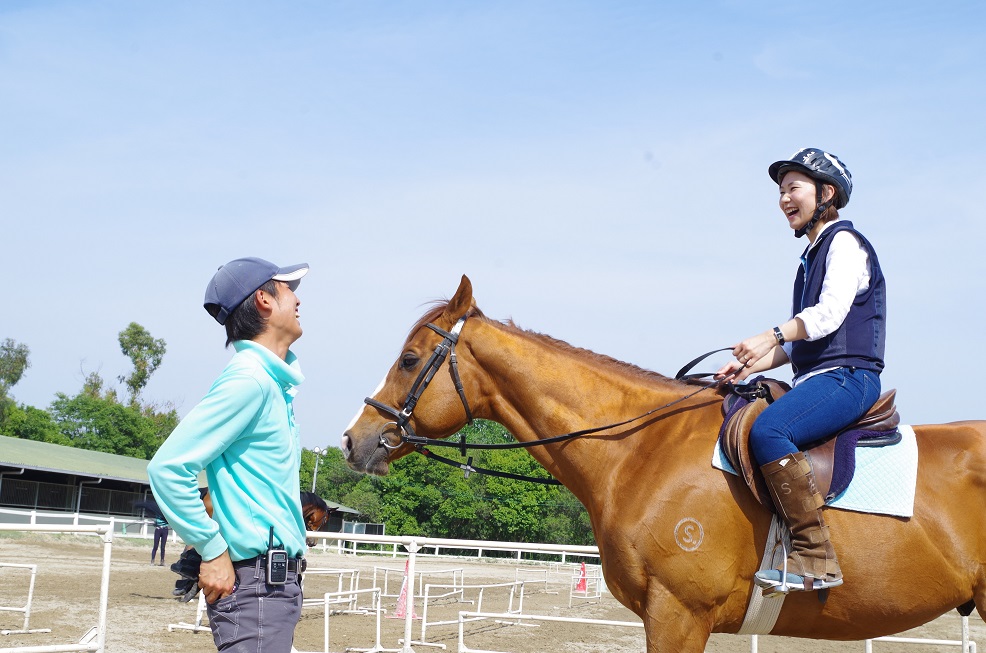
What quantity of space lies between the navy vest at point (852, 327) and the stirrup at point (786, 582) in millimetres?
1090

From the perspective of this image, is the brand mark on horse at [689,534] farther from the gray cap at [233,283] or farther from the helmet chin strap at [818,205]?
the gray cap at [233,283]

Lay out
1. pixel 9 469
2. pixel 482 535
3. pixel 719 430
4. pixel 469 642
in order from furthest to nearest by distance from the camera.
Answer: pixel 482 535 < pixel 9 469 < pixel 469 642 < pixel 719 430

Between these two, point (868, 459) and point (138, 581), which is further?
point (138, 581)

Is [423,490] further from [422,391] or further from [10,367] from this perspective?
[422,391]

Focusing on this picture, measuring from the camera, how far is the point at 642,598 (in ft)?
13.9

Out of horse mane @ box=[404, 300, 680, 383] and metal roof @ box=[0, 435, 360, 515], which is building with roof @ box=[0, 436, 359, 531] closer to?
metal roof @ box=[0, 435, 360, 515]

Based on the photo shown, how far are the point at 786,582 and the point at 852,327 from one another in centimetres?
137

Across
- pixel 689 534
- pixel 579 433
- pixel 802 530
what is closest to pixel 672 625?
pixel 689 534

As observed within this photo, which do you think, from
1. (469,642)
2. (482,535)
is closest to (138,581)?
(469,642)

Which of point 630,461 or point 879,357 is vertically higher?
point 879,357

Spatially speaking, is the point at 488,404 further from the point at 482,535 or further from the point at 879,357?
the point at 482,535

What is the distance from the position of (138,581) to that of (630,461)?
1748cm

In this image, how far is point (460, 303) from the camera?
16.8ft

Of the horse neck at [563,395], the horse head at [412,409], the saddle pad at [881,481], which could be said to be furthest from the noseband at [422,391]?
the saddle pad at [881,481]
